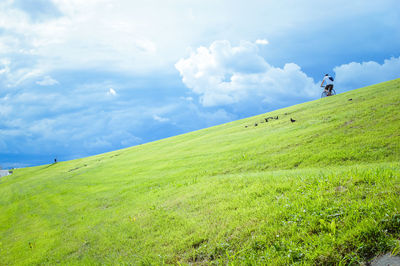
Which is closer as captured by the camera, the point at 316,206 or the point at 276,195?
the point at 316,206

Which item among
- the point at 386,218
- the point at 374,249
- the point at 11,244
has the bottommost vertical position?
the point at 374,249

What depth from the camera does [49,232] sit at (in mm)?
16234

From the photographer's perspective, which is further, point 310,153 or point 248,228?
point 310,153

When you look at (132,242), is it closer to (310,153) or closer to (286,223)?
(286,223)

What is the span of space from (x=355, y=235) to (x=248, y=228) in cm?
298

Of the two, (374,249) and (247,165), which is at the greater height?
(247,165)

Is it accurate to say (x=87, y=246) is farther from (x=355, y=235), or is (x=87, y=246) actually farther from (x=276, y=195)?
(x=355, y=235)

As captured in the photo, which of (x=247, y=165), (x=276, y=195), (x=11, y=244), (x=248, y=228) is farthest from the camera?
(x=247, y=165)

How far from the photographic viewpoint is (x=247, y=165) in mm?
18719

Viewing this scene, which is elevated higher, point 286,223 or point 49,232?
point 49,232

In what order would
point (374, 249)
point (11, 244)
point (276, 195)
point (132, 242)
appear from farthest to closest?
point (11, 244) < point (132, 242) < point (276, 195) < point (374, 249)

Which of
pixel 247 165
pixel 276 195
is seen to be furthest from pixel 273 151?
pixel 276 195

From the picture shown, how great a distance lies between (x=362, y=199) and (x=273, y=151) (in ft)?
45.8

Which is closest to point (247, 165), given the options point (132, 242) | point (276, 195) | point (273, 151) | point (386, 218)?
point (273, 151)
